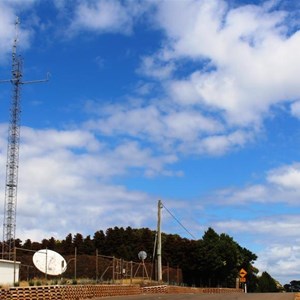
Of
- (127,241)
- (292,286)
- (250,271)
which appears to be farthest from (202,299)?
(250,271)

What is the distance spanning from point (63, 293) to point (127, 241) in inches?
2152

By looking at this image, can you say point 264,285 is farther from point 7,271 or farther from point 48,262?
point 7,271

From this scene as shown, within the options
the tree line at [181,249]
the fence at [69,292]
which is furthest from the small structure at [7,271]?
the tree line at [181,249]

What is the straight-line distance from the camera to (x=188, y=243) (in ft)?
257

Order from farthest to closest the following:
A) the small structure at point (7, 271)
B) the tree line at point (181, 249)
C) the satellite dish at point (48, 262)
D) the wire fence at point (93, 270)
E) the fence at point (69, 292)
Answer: the tree line at point (181, 249)
the wire fence at point (93, 270)
the small structure at point (7, 271)
the satellite dish at point (48, 262)
the fence at point (69, 292)

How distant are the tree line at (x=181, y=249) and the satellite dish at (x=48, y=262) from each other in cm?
3912

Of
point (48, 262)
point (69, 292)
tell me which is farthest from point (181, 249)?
point (69, 292)

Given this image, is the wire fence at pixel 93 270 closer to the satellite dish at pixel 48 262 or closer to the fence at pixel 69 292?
the fence at pixel 69 292

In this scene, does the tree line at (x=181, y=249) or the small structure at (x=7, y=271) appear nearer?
the small structure at (x=7, y=271)

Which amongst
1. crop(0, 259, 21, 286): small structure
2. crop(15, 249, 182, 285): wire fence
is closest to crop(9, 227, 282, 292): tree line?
crop(15, 249, 182, 285): wire fence

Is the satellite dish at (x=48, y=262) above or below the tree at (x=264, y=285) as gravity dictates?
above

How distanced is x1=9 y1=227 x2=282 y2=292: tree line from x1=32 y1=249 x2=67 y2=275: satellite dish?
39.1 meters

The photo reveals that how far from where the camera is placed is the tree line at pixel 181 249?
75.0 m

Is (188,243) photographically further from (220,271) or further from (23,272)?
(23,272)
